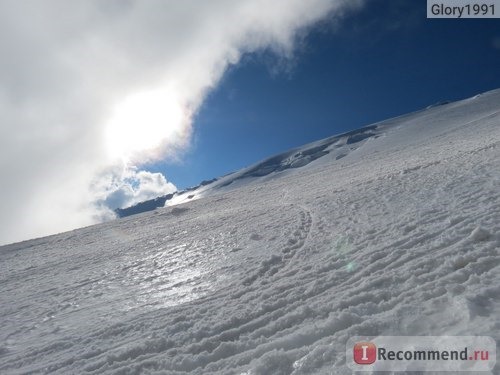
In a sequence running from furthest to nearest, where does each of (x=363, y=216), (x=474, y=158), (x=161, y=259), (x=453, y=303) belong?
(x=474, y=158), (x=161, y=259), (x=363, y=216), (x=453, y=303)

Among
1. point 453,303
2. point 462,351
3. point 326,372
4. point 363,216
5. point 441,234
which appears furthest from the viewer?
point 363,216

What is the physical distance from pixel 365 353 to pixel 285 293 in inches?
97.6

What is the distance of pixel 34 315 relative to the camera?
32.4 ft

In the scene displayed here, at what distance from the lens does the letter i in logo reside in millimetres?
4805

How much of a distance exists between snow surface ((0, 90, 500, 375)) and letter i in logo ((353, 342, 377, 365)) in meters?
0.20

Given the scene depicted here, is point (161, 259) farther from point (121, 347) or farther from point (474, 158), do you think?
point (474, 158)

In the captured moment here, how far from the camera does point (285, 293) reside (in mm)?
7293

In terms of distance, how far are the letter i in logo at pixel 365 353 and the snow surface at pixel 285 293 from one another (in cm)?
20

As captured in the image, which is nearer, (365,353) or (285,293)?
(365,353)

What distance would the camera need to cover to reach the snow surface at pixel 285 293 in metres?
5.46

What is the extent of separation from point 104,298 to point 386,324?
7187 mm

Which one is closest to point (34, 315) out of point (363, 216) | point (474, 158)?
point (363, 216)

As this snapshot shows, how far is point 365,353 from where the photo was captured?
4941 millimetres

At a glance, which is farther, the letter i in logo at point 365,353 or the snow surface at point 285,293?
the snow surface at point 285,293
